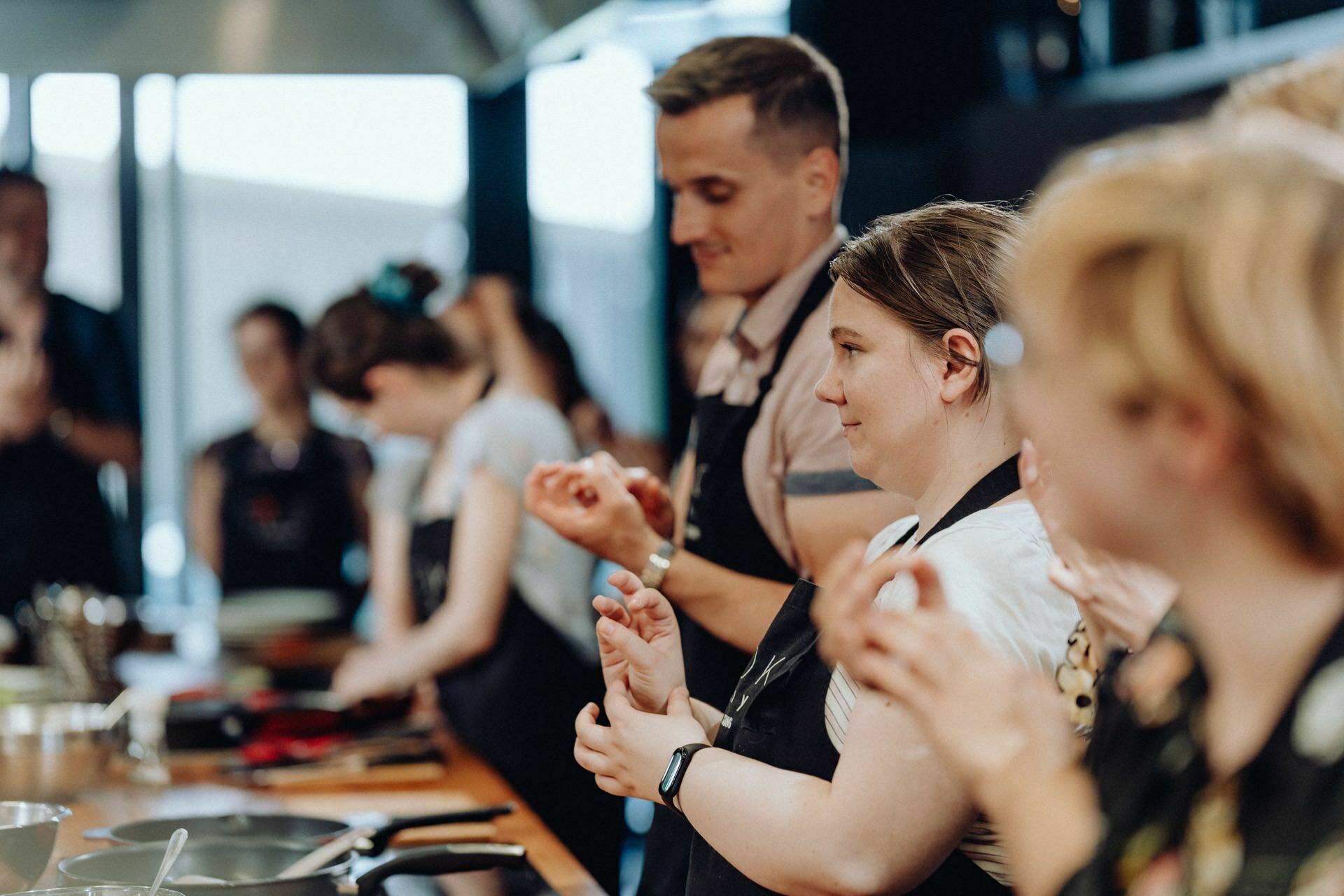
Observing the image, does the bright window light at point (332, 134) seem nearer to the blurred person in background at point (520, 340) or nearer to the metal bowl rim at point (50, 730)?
the blurred person in background at point (520, 340)

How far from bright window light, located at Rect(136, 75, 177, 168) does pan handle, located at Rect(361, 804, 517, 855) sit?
456 centimetres

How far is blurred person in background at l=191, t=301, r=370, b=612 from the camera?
4461 mm

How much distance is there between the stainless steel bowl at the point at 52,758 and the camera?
1.82 m

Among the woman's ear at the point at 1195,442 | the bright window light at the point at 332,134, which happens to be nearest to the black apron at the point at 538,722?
the woman's ear at the point at 1195,442

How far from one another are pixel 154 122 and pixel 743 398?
4.53 m

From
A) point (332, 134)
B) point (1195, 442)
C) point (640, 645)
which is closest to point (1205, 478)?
point (1195, 442)

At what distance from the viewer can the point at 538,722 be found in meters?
2.63

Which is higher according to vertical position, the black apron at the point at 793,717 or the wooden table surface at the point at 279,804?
the black apron at the point at 793,717

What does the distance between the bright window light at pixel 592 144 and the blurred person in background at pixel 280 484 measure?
152cm

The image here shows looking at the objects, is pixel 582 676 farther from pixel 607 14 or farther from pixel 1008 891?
pixel 1008 891

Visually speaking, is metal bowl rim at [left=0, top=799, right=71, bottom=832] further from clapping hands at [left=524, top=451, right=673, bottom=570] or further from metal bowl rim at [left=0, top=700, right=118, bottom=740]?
clapping hands at [left=524, top=451, right=673, bottom=570]

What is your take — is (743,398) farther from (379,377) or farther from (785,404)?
(379,377)

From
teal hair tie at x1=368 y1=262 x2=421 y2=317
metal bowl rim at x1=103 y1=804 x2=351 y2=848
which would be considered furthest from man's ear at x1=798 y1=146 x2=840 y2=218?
teal hair tie at x1=368 y1=262 x2=421 y2=317

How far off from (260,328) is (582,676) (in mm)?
2285
